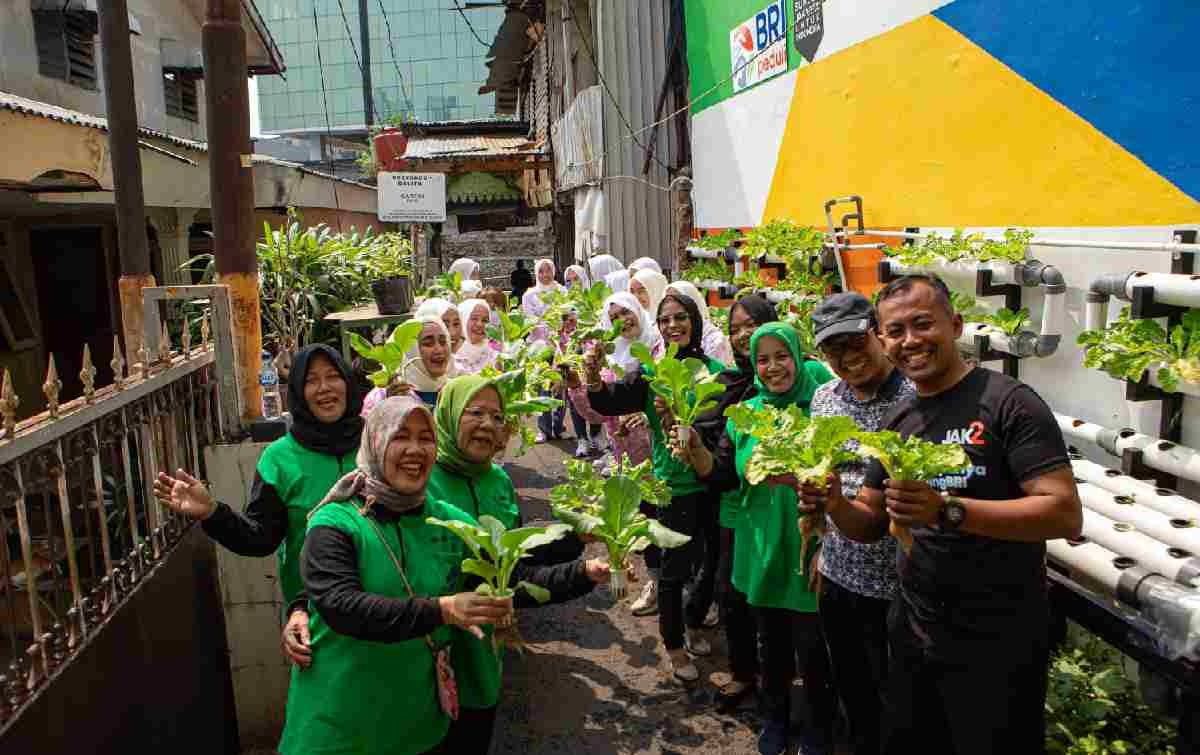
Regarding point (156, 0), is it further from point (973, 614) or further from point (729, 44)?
point (973, 614)

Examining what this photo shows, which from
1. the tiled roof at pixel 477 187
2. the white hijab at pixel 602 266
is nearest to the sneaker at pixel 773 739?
the white hijab at pixel 602 266

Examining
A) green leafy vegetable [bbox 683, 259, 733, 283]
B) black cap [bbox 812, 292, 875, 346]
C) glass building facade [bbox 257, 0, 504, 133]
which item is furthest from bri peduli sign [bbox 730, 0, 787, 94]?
glass building facade [bbox 257, 0, 504, 133]

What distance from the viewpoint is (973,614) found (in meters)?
2.35

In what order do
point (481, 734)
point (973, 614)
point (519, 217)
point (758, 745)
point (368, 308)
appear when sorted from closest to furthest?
point (973, 614) < point (481, 734) < point (758, 745) < point (368, 308) < point (519, 217)

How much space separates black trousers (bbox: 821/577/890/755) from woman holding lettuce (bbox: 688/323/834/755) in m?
0.17

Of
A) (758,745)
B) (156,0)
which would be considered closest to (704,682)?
(758,745)

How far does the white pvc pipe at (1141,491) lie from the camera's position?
295 centimetres

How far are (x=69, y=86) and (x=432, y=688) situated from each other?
1262cm

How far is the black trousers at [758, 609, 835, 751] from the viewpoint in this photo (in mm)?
3467

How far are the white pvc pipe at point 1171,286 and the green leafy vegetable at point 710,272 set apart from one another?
5195mm

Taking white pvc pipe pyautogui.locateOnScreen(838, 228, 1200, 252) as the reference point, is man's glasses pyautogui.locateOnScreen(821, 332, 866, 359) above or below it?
below

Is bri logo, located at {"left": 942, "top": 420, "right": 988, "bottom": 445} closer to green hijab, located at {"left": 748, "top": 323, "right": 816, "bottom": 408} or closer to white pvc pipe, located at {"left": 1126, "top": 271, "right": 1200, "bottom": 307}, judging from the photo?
green hijab, located at {"left": 748, "top": 323, "right": 816, "bottom": 408}

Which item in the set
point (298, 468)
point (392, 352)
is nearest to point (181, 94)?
point (392, 352)

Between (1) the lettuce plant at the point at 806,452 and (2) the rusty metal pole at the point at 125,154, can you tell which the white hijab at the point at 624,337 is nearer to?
(1) the lettuce plant at the point at 806,452
